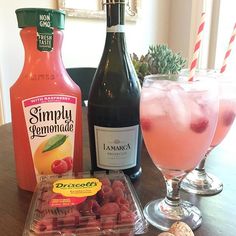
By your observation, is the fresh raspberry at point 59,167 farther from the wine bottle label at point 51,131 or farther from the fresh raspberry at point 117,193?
the fresh raspberry at point 117,193

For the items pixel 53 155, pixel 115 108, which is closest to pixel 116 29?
pixel 115 108

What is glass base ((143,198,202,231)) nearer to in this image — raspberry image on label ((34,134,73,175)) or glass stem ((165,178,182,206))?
glass stem ((165,178,182,206))

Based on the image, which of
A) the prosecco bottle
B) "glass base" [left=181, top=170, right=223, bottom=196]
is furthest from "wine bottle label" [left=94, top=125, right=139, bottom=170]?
"glass base" [left=181, top=170, right=223, bottom=196]

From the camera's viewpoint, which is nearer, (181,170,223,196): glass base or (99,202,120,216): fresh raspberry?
(99,202,120,216): fresh raspberry

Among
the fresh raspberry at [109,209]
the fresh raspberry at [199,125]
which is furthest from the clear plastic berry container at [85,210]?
the fresh raspberry at [199,125]

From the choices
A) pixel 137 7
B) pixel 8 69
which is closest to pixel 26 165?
pixel 8 69

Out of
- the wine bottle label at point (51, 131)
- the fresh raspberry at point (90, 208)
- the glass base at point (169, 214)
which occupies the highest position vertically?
the wine bottle label at point (51, 131)

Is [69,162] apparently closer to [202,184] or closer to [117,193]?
[117,193]
